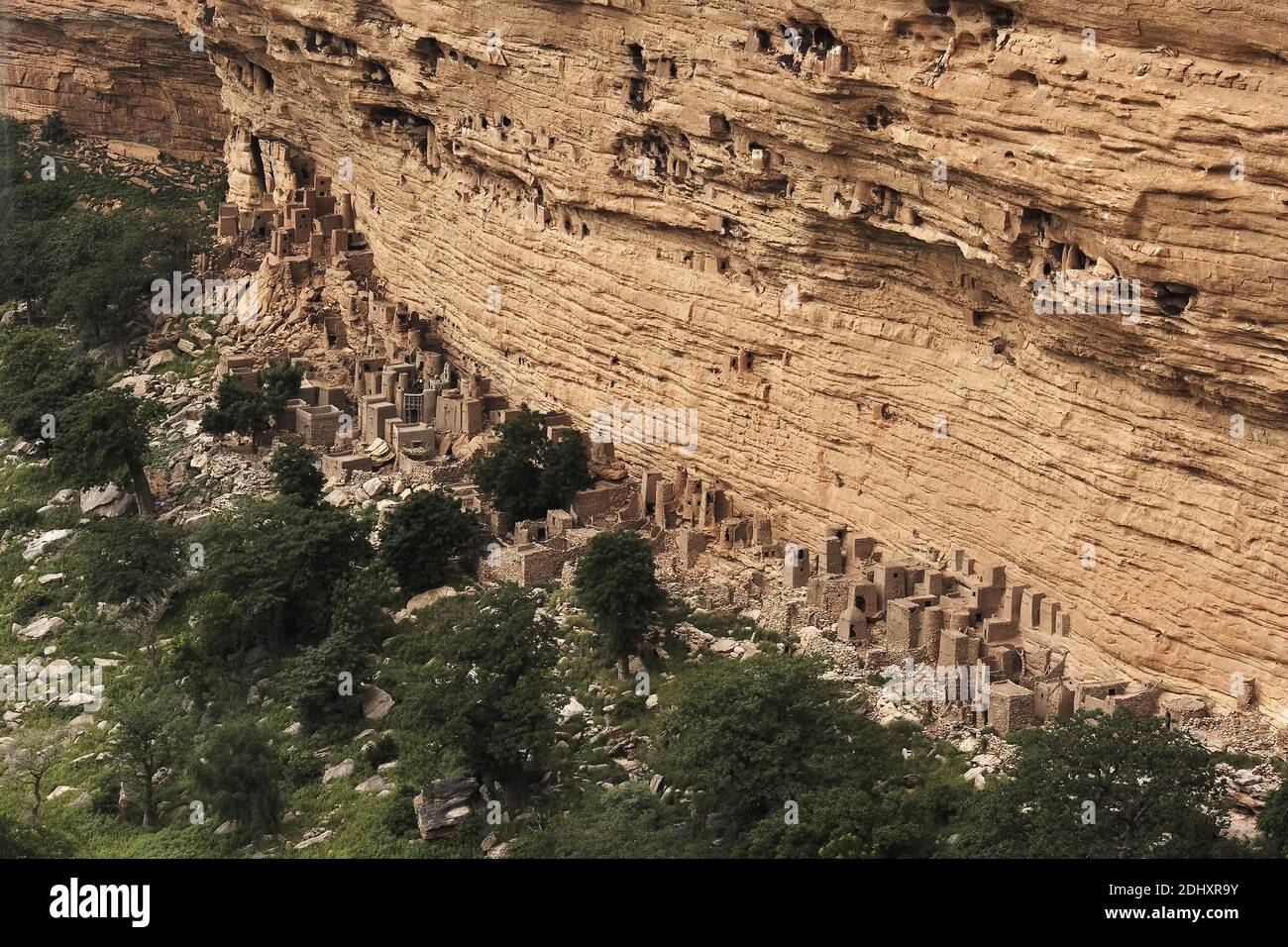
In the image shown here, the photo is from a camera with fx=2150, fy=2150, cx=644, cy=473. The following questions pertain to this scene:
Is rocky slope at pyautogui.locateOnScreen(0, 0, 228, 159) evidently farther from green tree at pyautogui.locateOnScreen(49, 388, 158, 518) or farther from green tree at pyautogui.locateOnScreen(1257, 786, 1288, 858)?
green tree at pyautogui.locateOnScreen(1257, 786, 1288, 858)

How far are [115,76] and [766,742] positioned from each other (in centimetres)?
3241

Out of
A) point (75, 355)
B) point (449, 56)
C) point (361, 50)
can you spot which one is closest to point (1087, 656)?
point (449, 56)

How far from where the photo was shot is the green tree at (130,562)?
102ft

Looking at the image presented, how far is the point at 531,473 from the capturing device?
30.9 m

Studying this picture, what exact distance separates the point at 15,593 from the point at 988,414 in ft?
50.8

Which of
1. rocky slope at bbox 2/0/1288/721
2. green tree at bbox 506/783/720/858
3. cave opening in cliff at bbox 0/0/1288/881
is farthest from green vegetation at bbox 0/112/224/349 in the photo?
green tree at bbox 506/783/720/858

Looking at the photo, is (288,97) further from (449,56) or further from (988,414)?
(988,414)

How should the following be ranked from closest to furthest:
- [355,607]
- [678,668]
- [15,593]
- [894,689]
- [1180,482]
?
[1180,482]
[894,689]
[678,668]
[355,607]
[15,593]

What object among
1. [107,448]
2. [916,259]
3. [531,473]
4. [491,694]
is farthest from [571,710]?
[107,448]

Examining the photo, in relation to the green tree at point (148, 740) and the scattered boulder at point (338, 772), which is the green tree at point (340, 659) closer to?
the scattered boulder at point (338, 772)

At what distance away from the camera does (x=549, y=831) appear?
78.0ft
